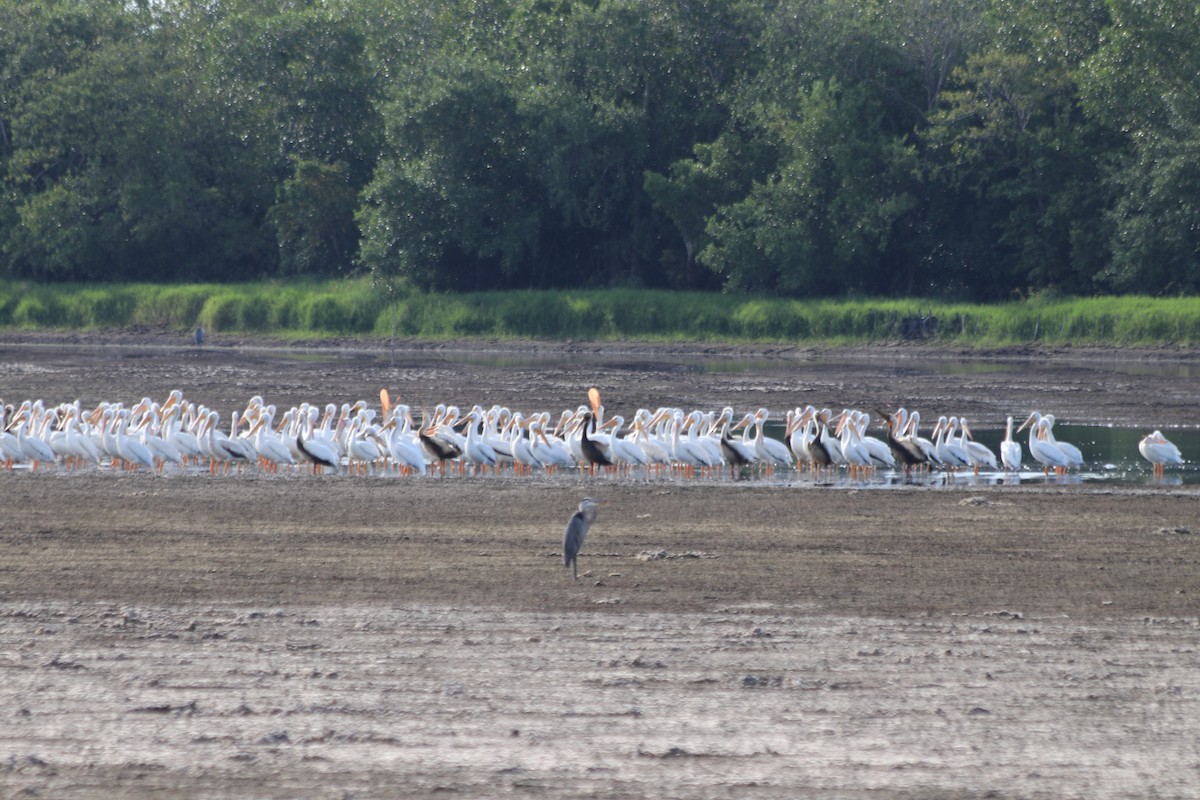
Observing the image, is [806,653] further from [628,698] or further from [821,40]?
[821,40]

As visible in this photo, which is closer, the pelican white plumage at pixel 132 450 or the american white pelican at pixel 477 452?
the pelican white plumage at pixel 132 450

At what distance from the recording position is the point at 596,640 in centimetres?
900

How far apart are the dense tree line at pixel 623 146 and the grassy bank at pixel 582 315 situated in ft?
4.18

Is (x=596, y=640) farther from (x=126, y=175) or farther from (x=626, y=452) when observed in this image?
(x=126, y=175)

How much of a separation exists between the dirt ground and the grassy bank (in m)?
25.9

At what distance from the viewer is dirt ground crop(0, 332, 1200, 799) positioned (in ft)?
22.5

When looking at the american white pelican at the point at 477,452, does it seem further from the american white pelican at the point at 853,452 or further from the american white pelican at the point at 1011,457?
the american white pelican at the point at 1011,457

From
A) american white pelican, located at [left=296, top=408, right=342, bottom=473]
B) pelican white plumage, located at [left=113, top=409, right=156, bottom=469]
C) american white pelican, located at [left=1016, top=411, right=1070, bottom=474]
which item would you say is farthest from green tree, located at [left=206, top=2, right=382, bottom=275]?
american white pelican, located at [left=1016, top=411, right=1070, bottom=474]

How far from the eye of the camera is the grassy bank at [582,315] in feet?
137

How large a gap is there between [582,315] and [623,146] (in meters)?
5.06

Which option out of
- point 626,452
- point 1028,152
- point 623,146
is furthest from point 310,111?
point 626,452

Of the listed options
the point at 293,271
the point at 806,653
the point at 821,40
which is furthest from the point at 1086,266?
the point at 806,653

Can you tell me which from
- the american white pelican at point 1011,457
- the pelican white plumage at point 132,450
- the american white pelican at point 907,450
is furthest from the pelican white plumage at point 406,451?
the american white pelican at point 1011,457

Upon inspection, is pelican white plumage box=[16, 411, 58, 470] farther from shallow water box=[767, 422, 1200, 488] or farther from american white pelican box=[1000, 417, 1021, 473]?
american white pelican box=[1000, 417, 1021, 473]
